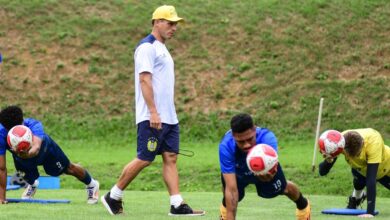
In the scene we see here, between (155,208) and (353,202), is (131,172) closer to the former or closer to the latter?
(155,208)

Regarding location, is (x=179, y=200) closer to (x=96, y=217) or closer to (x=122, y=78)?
(x=96, y=217)

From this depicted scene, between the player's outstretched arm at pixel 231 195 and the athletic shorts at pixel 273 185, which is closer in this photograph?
the player's outstretched arm at pixel 231 195

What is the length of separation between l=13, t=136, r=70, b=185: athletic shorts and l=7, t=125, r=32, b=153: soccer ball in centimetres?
82

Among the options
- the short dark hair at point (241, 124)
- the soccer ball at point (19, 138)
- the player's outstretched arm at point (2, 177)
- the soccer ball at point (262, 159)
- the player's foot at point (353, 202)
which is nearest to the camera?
the soccer ball at point (262, 159)

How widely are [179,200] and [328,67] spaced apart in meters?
17.8

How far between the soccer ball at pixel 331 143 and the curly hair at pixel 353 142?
34 centimetres

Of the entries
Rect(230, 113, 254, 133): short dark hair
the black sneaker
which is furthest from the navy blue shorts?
Rect(230, 113, 254, 133): short dark hair

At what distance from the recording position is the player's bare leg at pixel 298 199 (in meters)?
9.10

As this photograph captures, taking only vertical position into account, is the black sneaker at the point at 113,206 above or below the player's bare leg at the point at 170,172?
below

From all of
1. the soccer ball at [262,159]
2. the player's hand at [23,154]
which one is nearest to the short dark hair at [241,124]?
the soccer ball at [262,159]

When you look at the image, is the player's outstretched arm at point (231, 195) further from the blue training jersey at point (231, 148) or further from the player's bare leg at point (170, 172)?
the player's bare leg at point (170, 172)

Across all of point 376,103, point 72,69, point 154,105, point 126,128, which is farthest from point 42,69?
point 154,105

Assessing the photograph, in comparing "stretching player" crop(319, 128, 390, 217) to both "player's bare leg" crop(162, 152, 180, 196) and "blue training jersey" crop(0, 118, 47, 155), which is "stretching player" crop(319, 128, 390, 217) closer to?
"player's bare leg" crop(162, 152, 180, 196)

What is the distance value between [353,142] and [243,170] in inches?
83.7
